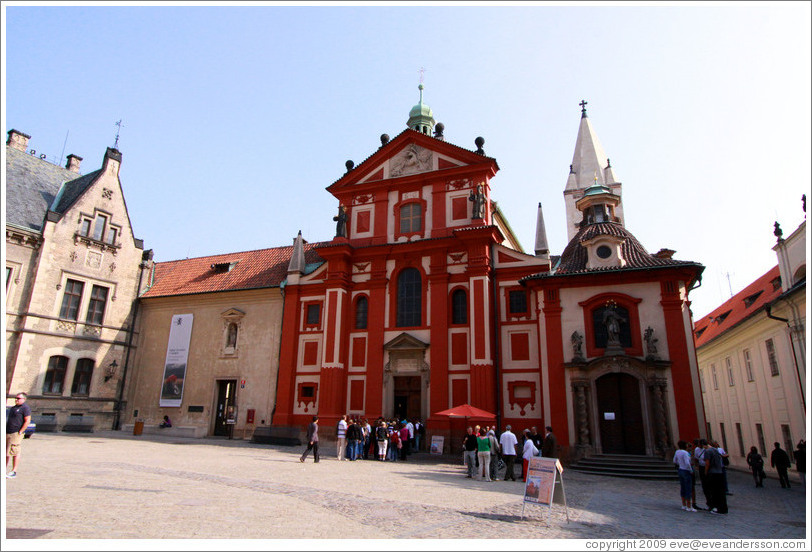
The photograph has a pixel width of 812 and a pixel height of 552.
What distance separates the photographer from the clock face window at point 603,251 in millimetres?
24427

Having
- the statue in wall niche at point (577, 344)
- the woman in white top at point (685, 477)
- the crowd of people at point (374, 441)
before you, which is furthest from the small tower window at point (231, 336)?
the woman in white top at point (685, 477)

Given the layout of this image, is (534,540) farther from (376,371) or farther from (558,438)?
(376,371)

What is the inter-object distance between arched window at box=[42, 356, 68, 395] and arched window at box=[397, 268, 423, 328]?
19656 millimetres

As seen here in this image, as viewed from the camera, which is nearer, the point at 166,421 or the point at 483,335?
the point at 483,335

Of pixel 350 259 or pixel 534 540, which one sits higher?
pixel 350 259

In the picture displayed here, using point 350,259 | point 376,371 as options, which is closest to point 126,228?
point 350,259

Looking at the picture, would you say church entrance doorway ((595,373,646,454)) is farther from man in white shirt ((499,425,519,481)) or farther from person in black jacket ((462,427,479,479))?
A: person in black jacket ((462,427,479,479))

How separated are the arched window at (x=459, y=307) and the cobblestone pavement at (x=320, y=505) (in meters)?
9.40

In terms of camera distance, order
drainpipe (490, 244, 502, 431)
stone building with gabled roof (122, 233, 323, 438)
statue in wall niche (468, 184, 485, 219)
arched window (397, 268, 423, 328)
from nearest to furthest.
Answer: drainpipe (490, 244, 502, 431) → statue in wall niche (468, 184, 485, 219) → arched window (397, 268, 423, 328) → stone building with gabled roof (122, 233, 323, 438)

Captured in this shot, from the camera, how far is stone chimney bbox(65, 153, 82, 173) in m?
35.1

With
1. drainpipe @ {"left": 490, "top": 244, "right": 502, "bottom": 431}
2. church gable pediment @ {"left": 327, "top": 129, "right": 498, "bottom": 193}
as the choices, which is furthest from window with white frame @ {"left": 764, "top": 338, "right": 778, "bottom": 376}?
church gable pediment @ {"left": 327, "top": 129, "right": 498, "bottom": 193}

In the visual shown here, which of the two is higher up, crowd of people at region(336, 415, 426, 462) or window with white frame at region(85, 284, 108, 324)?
window with white frame at region(85, 284, 108, 324)

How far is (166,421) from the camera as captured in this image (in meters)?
30.9

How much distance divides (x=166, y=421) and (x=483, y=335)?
20.1 m
